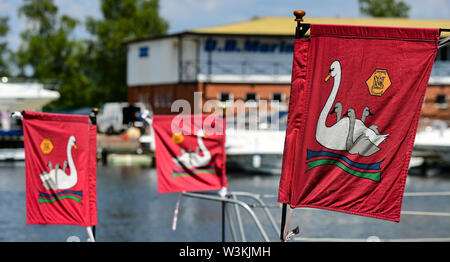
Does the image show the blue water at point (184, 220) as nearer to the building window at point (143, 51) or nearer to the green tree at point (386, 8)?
the building window at point (143, 51)

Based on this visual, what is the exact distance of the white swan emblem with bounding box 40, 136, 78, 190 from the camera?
858 centimetres

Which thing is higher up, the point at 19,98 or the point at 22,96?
the point at 22,96

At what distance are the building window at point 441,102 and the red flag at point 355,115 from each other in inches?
1899

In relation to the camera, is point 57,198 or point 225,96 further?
point 225,96

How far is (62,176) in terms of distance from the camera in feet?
28.2

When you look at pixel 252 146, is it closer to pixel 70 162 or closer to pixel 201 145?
pixel 201 145

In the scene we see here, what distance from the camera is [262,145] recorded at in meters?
30.6

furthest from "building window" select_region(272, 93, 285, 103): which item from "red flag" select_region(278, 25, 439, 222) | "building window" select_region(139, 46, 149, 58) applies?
"red flag" select_region(278, 25, 439, 222)

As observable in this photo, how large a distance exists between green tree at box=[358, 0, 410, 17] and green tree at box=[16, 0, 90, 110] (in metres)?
31.5

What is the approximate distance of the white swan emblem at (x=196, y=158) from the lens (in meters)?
11.7

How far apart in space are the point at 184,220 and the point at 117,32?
2037 inches

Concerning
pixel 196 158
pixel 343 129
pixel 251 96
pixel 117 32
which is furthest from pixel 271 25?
pixel 343 129
